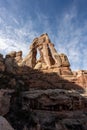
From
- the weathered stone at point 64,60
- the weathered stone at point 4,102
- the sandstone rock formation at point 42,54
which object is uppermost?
the sandstone rock formation at point 42,54

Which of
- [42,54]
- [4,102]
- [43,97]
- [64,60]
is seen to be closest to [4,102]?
[4,102]

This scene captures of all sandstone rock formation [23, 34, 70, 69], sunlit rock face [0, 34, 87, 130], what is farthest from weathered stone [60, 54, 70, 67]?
sandstone rock formation [23, 34, 70, 69]

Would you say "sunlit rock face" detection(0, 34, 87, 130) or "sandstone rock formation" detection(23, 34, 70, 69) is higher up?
"sandstone rock formation" detection(23, 34, 70, 69)

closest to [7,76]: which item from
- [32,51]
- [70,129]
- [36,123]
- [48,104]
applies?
[48,104]

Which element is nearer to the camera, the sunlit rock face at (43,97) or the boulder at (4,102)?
the boulder at (4,102)

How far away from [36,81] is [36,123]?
12.8 m

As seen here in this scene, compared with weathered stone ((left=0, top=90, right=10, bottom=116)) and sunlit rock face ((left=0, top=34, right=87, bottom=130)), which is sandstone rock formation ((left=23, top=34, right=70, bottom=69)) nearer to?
sunlit rock face ((left=0, top=34, right=87, bottom=130))

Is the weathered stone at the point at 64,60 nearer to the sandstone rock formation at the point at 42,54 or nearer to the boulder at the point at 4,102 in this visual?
the sandstone rock formation at the point at 42,54

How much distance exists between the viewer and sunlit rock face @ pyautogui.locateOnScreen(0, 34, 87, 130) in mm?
29844

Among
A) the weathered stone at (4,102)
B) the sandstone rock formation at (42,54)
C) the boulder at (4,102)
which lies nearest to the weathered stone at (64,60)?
the sandstone rock formation at (42,54)

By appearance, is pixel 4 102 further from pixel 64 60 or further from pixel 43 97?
pixel 64 60

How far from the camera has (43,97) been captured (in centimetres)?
3462

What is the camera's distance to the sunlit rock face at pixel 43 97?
2984 centimetres

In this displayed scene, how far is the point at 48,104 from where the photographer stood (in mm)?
34469
